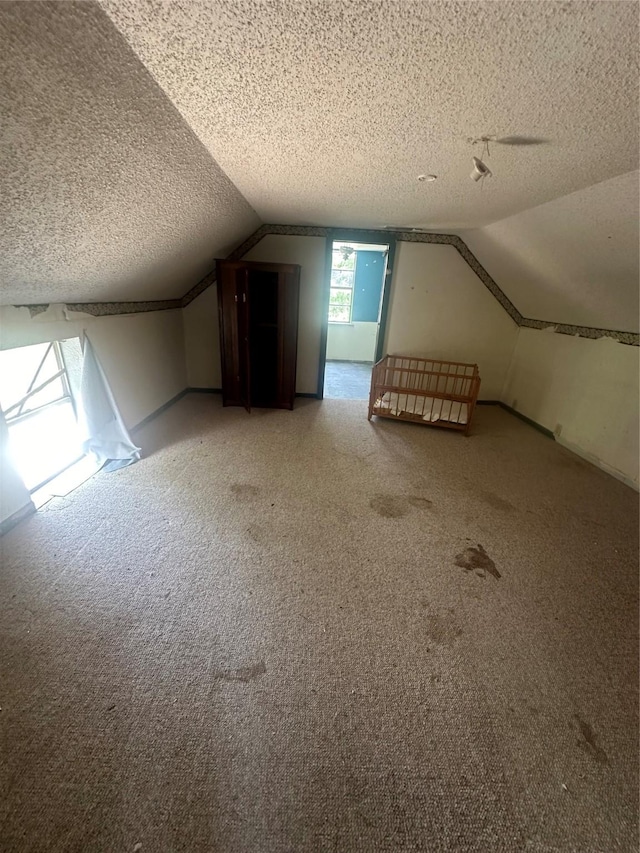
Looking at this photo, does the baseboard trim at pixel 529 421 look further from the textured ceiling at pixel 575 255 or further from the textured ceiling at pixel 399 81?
the textured ceiling at pixel 399 81

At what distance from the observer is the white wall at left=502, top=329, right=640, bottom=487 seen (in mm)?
2750

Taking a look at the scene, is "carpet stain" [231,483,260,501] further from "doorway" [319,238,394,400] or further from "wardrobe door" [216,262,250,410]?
"doorway" [319,238,394,400]

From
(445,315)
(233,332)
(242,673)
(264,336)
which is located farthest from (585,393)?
(242,673)

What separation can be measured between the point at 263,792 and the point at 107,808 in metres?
0.44

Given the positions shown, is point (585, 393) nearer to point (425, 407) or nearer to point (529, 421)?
point (529, 421)

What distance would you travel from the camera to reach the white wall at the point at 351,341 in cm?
626

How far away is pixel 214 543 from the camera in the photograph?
6.13 ft

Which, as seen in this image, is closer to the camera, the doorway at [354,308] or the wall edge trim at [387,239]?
the wall edge trim at [387,239]

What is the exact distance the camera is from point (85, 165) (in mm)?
1196

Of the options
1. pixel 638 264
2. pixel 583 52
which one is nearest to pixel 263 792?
pixel 583 52

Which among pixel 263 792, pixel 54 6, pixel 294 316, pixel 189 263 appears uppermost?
pixel 54 6

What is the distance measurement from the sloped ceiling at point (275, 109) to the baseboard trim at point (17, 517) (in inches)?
48.0

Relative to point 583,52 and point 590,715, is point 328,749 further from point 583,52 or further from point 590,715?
point 583,52

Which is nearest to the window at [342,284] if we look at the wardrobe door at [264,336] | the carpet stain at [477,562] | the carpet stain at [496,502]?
the wardrobe door at [264,336]
